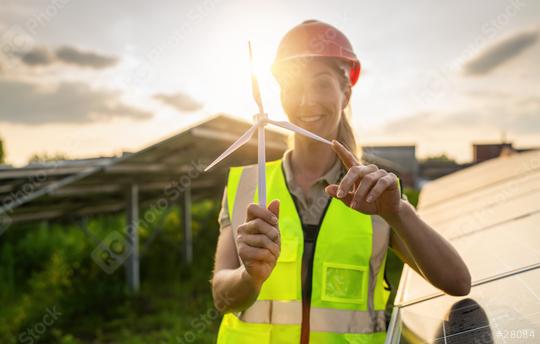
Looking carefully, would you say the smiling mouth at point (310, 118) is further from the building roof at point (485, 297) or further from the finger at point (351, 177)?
the building roof at point (485, 297)

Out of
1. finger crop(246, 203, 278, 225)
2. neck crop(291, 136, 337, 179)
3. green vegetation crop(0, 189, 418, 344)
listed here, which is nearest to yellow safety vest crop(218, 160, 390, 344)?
neck crop(291, 136, 337, 179)

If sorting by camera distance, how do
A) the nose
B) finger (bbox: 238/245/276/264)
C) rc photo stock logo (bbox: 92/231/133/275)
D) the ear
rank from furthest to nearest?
rc photo stock logo (bbox: 92/231/133/275) < the ear < the nose < finger (bbox: 238/245/276/264)

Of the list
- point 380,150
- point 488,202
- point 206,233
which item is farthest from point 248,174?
point 380,150

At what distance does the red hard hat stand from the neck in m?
0.43

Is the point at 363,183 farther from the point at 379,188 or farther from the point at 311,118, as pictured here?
the point at 311,118

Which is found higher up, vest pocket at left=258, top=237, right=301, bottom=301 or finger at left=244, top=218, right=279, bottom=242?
finger at left=244, top=218, right=279, bottom=242

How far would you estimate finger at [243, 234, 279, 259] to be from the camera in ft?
5.51

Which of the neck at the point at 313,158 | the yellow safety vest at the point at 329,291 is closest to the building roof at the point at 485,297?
the yellow safety vest at the point at 329,291

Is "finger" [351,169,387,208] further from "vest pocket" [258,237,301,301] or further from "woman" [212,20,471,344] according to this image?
"vest pocket" [258,237,301,301]

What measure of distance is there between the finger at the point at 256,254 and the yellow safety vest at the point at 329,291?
60 cm

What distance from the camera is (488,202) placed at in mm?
5266

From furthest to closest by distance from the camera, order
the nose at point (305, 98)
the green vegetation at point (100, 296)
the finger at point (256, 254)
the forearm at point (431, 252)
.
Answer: the green vegetation at point (100, 296) < the nose at point (305, 98) < the forearm at point (431, 252) < the finger at point (256, 254)

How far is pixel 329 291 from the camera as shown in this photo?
2316mm

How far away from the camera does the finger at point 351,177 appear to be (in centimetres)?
158
